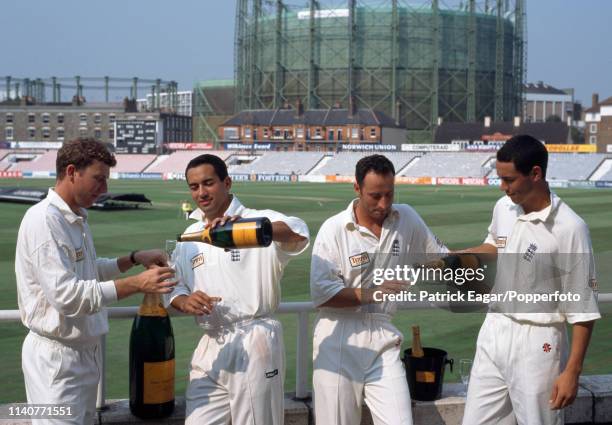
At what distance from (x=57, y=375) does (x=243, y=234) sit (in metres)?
1.29

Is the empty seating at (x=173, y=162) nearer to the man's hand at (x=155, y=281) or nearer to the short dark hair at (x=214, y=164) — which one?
the short dark hair at (x=214, y=164)

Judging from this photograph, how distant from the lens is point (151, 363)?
5035mm

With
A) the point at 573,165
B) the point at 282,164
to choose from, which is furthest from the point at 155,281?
the point at 282,164

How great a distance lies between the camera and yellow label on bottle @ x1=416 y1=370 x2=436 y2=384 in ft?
17.6

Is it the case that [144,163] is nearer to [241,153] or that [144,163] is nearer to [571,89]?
[241,153]

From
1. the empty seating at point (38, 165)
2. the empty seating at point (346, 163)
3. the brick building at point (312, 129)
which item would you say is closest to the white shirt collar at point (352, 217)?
the empty seating at point (346, 163)

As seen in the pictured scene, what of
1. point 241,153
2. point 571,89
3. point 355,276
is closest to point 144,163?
point 241,153

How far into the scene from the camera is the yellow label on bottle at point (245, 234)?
4.11 meters

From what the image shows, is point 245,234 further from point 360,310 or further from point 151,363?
point 151,363

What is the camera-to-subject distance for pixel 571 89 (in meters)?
196

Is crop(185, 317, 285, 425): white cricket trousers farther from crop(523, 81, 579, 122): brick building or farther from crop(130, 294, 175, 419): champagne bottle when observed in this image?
crop(523, 81, 579, 122): brick building

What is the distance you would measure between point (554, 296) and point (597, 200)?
44058 millimetres

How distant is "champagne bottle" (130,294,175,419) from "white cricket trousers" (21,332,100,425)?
25.7 inches

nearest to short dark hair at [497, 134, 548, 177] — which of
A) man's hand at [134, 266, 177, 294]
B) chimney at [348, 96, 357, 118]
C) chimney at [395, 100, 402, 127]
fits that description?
man's hand at [134, 266, 177, 294]
